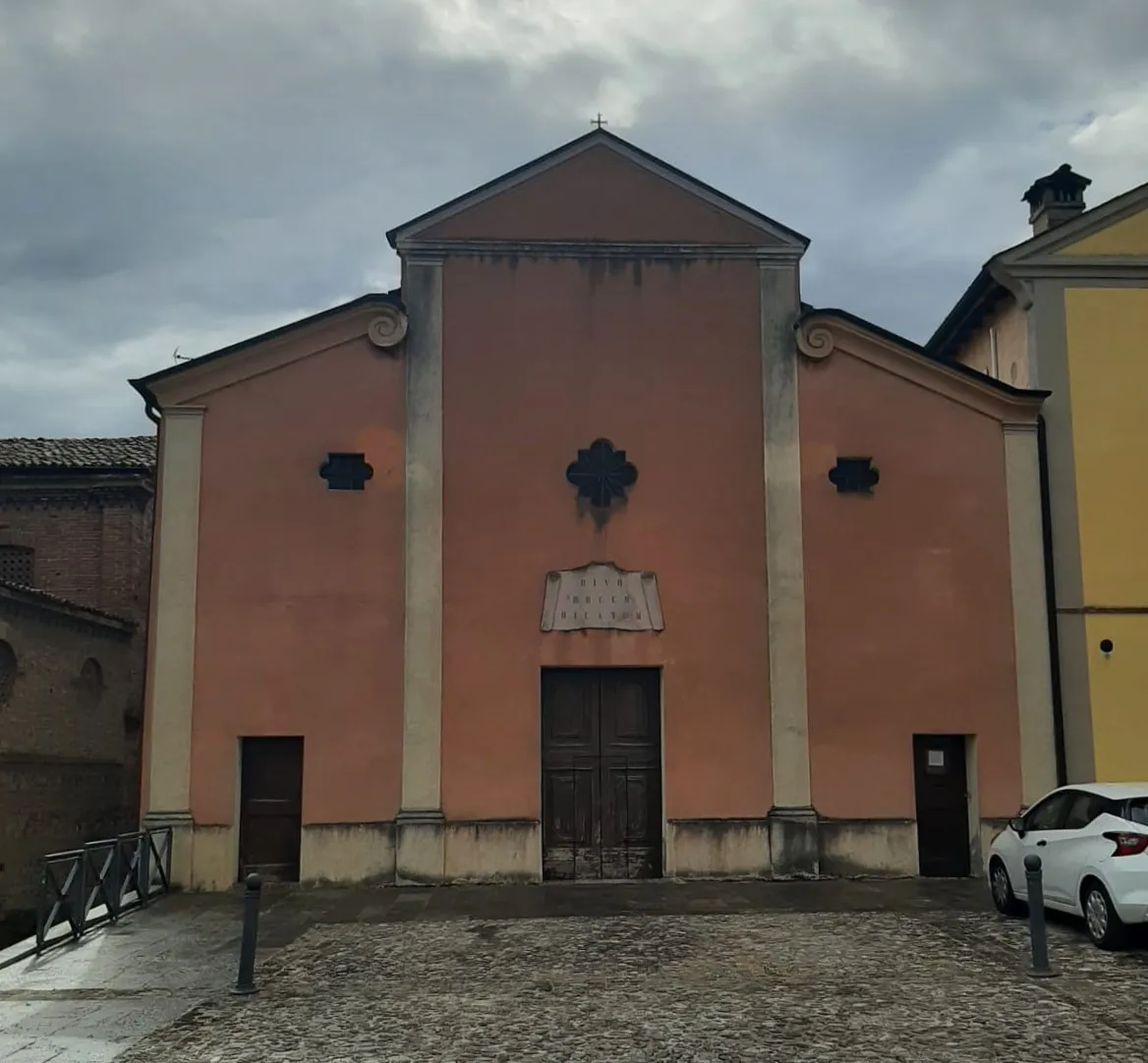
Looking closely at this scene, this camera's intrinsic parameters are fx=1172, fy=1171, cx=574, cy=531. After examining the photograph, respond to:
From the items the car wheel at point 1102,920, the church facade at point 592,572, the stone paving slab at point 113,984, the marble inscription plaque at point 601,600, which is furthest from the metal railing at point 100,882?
the car wheel at point 1102,920

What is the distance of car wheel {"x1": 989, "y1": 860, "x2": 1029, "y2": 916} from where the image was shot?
37.3 ft

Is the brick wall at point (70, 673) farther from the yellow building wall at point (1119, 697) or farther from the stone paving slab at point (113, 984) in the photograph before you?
the yellow building wall at point (1119, 697)

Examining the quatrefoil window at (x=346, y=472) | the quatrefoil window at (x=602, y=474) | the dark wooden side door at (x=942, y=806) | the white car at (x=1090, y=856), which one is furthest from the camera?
the quatrefoil window at (x=602, y=474)

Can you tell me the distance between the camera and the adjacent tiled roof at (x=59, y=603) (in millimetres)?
16219

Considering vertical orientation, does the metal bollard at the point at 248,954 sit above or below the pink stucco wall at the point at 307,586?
below

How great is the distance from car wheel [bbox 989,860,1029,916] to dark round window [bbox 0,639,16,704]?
13.0 m

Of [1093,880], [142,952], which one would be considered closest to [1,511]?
[142,952]

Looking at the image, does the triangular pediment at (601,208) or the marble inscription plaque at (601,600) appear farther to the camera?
the triangular pediment at (601,208)

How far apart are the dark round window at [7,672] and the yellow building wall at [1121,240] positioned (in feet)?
50.1

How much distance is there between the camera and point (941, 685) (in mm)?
14375

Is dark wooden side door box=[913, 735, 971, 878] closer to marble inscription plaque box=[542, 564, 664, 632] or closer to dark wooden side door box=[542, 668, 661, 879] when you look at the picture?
dark wooden side door box=[542, 668, 661, 879]

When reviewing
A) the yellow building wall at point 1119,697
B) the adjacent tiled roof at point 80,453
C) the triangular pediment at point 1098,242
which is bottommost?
the yellow building wall at point 1119,697

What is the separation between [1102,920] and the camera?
9648 millimetres

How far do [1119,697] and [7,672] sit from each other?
48.6 feet
